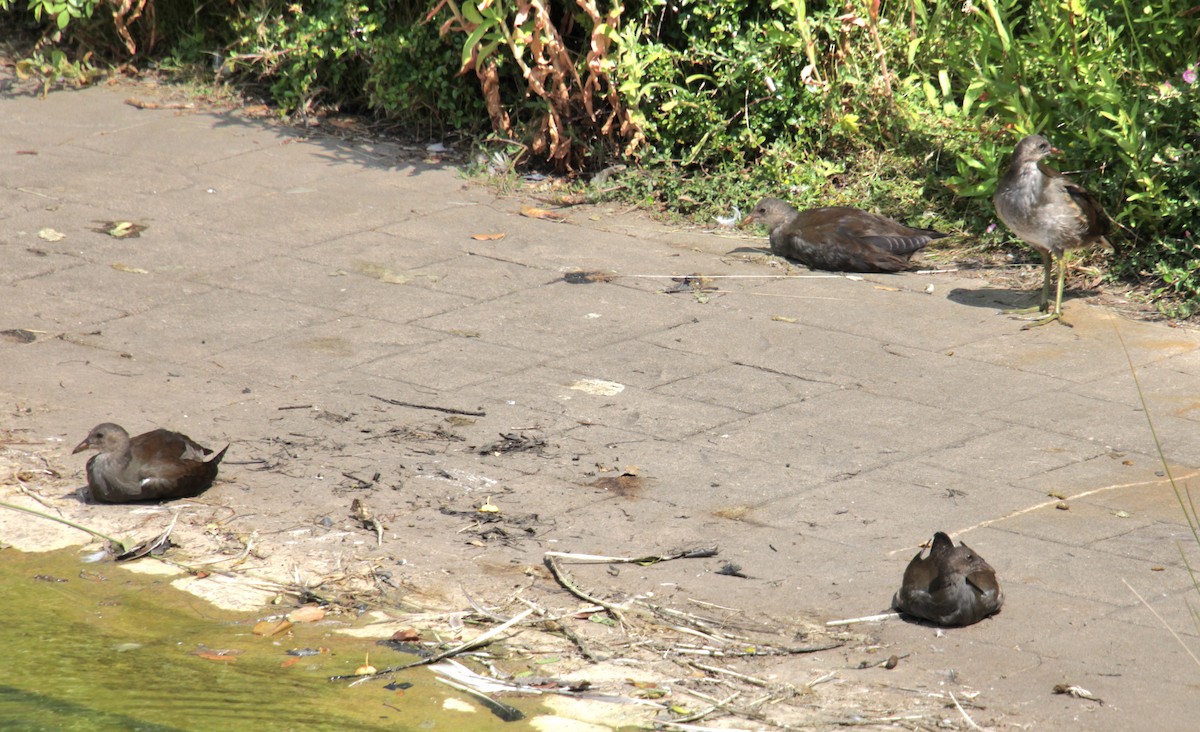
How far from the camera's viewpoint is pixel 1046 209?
7.54m

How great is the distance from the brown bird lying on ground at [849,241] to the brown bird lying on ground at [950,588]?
151 inches

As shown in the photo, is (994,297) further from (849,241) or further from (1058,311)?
(849,241)

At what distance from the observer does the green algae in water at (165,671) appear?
4277 millimetres

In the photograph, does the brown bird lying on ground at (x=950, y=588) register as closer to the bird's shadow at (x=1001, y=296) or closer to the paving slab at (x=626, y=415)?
the paving slab at (x=626, y=415)

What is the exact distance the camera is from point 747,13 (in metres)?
9.85

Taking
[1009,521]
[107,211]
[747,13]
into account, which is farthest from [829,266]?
[107,211]

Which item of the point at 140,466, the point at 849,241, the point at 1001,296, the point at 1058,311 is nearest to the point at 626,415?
the point at 140,466

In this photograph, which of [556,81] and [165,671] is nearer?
[165,671]

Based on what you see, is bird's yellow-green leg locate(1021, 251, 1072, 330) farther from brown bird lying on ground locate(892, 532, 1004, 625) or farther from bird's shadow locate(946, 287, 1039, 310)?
brown bird lying on ground locate(892, 532, 1004, 625)

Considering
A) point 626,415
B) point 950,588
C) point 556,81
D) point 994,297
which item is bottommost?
point 626,415

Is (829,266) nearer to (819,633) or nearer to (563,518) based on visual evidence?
(563,518)

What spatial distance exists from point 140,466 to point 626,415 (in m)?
2.12

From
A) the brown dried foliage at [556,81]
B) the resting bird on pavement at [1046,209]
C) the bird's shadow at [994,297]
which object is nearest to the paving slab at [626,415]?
the bird's shadow at [994,297]

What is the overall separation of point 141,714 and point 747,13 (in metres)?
6.97
